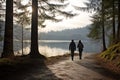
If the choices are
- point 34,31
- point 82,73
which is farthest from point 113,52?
point 82,73

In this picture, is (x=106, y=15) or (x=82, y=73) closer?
(x=82, y=73)

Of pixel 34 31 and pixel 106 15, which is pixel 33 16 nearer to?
pixel 34 31

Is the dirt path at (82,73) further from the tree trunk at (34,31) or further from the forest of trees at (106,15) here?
the forest of trees at (106,15)

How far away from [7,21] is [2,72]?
6231mm

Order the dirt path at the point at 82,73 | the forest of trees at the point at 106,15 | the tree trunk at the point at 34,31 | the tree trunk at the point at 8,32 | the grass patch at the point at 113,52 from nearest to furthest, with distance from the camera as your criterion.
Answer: the dirt path at the point at 82,73, the tree trunk at the point at 8,32, the grass patch at the point at 113,52, the tree trunk at the point at 34,31, the forest of trees at the point at 106,15

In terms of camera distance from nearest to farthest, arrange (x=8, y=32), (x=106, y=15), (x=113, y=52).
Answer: (x=8, y=32), (x=113, y=52), (x=106, y=15)

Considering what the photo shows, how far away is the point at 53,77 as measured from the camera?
10.8 metres

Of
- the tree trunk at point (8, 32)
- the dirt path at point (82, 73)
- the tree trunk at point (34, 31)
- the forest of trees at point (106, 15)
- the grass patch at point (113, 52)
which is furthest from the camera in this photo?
the forest of trees at point (106, 15)

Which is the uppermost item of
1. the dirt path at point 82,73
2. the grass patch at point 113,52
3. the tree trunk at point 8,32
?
the tree trunk at point 8,32

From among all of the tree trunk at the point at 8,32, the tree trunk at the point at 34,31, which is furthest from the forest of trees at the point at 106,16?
the tree trunk at the point at 8,32

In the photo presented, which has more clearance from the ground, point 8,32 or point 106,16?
point 106,16

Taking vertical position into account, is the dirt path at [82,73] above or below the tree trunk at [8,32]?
below

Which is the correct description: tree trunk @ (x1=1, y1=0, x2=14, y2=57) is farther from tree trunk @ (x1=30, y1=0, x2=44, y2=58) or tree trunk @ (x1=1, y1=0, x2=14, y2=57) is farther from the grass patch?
the grass patch

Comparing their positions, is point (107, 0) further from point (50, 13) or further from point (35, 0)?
point (35, 0)
